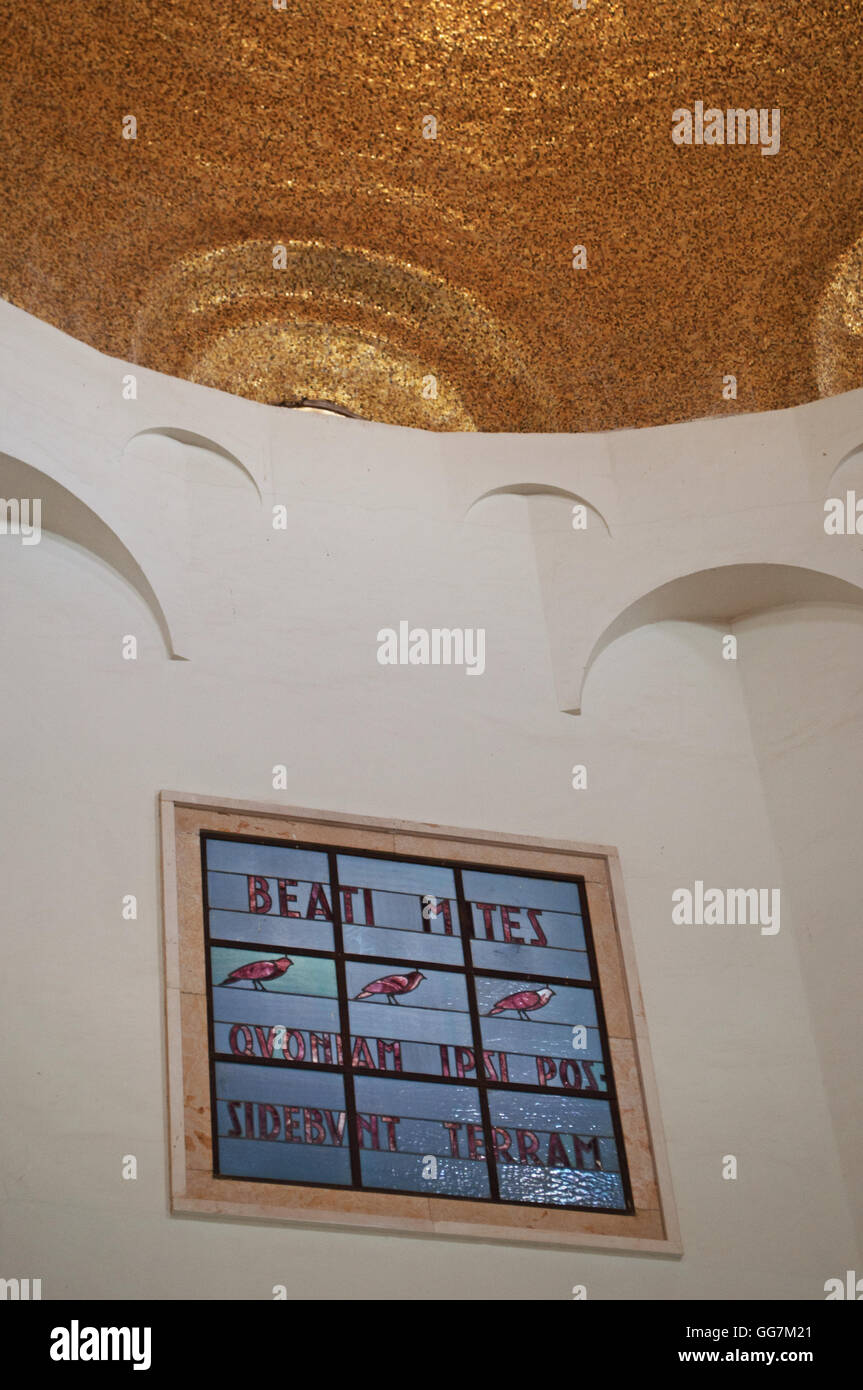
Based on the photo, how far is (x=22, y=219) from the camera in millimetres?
10398

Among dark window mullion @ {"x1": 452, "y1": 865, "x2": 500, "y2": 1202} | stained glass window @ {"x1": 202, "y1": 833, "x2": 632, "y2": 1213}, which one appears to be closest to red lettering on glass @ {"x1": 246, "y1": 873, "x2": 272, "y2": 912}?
stained glass window @ {"x1": 202, "y1": 833, "x2": 632, "y2": 1213}

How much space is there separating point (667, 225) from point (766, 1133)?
5.53 meters

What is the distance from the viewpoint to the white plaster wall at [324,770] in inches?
Result: 297

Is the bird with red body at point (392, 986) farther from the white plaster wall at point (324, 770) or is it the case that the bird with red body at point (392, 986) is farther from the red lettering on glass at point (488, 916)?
the white plaster wall at point (324, 770)

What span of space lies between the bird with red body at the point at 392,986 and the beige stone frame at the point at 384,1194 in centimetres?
64

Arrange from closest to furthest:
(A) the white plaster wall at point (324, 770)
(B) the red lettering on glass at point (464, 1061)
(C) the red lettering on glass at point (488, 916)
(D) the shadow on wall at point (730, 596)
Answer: (A) the white plaster wall at point (324, 770) → (B) the red lettering on glass at point (464, 1061) → (C) the red lettering on glass at point (488, 916) → (D) the shadow on wall at point (730, 596)

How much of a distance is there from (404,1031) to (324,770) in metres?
1.37

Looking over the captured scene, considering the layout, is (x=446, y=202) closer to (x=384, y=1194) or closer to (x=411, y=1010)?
(x=411, y=1010)

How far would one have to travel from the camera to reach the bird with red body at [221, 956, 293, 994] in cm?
816

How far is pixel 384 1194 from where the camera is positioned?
780cm

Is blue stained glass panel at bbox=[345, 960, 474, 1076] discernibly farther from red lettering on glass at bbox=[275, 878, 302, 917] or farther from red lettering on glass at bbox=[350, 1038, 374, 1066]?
red lettering on glass at bbox=[275, 878, 302, 917]

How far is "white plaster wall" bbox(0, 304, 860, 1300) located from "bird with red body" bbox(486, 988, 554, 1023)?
1.79 feet

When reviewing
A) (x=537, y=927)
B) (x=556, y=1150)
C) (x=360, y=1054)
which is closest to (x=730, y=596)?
(x=537, y=927)

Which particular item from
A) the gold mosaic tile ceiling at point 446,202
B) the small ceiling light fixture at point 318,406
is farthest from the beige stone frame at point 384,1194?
the gold mosaic tile ceiling at point 446,202
